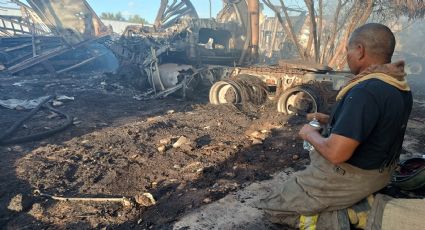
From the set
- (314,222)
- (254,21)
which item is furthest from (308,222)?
(254,21)

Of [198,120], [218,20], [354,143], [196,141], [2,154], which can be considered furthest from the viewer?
[218,20]

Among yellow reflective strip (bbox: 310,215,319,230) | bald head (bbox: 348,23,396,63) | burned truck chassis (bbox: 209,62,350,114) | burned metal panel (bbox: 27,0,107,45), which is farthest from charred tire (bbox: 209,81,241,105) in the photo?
burned metal panel (bbox: 27,0,107,45)

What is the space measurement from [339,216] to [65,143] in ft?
16.1

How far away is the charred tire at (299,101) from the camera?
6.88 meters

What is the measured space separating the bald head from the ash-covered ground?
85.5 inches

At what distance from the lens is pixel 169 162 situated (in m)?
4.71

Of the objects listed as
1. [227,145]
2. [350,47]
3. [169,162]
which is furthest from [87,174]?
[350,47]

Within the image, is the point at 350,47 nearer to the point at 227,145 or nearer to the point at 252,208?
the point at 252,208

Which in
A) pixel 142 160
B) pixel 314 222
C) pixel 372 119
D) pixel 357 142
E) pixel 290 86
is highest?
pixel 372 119

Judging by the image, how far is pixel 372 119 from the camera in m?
1.91

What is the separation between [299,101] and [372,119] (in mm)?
5348

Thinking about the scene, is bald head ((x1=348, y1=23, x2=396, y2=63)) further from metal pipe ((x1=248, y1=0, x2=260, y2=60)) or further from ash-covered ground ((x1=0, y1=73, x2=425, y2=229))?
metal pipe ((x1=248, y1=0, x2=260, y2=60))

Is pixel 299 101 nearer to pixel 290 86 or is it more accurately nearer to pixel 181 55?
pixel 290 86

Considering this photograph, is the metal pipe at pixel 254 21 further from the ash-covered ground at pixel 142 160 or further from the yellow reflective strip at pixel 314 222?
the yellow reflective strip at pixel 314 222
